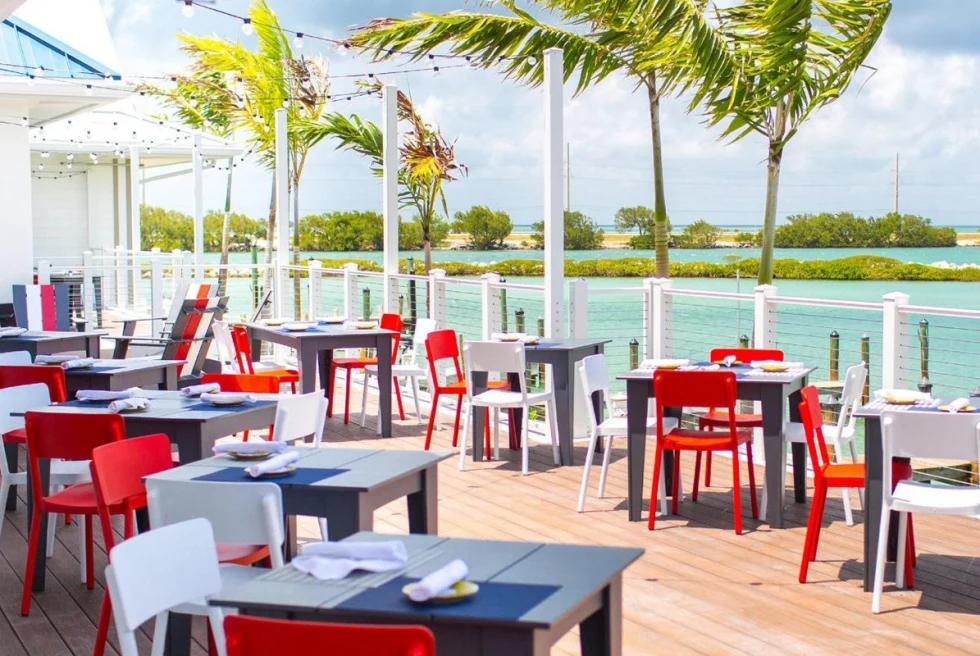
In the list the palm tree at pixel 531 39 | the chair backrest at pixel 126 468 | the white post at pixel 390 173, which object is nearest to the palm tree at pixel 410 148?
the white post at pixel 390 173

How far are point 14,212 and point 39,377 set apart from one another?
8552mm

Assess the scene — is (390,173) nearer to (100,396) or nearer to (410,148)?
(410,148)

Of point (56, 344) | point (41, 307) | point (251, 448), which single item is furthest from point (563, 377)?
point (41, 307)

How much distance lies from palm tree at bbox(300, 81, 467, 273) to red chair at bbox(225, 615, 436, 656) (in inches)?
537

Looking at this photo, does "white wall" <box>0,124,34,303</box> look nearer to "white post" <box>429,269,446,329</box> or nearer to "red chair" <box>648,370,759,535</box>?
"white post" <box>429,269,446,329</box>

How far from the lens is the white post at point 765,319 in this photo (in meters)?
7.73

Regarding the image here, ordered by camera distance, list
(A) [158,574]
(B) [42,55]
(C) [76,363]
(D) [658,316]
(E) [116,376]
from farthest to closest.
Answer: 1. (B) [42,55]
2. (D) [658,316]
3. (C) [76,363]
4. (E) [116,376]
5. (A) [158,574]

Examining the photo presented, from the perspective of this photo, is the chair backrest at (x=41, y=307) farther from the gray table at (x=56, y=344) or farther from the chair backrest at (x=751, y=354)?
the chair backrest at (x=751, y=354)

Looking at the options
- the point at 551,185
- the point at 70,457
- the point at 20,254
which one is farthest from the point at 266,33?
the point at 70,457

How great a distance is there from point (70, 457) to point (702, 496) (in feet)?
12.4

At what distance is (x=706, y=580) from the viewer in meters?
5.29

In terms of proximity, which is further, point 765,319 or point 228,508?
point 765,319

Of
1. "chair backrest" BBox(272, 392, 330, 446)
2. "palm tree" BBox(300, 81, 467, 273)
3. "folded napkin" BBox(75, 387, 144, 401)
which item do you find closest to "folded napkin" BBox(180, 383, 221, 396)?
"folded napkin" BBox(75, 387, 144, 401)

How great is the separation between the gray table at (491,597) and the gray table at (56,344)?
642cm
